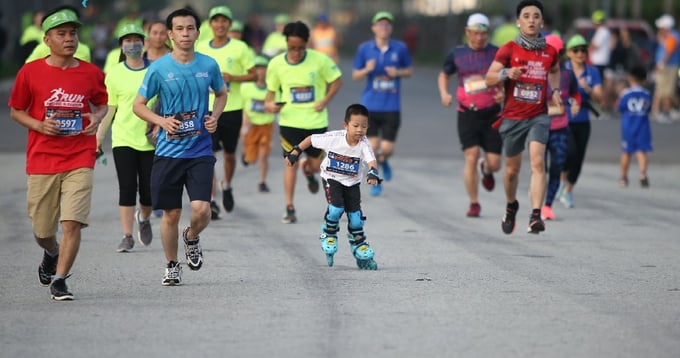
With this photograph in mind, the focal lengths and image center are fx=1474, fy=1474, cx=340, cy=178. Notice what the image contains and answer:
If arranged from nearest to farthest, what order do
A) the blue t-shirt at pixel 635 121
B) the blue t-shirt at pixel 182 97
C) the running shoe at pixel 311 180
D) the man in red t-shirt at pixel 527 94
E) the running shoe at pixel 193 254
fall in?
the blue t-shirt at pixel 182 97 < the running shoe at pixel 193 254 < the man in red t-shirt at pixel 527 94 < the running shoe at pixel 311 180 < the blue t-shirt at pixel 635 121

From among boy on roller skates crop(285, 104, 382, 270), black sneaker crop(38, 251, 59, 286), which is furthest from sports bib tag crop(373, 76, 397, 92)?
black sneaker crop(38, 251, 59, 286)

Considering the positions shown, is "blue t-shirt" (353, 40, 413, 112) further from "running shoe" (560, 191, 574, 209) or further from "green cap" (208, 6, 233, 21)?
"green cap" (208, 6, 233, 21)

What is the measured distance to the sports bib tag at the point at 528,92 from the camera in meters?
12.6

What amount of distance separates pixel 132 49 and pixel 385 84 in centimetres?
553

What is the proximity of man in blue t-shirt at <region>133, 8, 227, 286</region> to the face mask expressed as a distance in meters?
1.79

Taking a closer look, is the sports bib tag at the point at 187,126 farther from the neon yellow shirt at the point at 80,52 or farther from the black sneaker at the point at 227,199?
the black sneaker at the point at 227,199

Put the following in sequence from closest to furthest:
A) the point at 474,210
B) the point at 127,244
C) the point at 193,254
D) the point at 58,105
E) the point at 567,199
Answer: the point at 58,105, the point at 193,254, the point at 127,244, the point at 474,210, the point at 567,199

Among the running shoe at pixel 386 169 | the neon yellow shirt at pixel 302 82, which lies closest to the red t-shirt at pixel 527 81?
the neon yellow shirt at pixel 302 82

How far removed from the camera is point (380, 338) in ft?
25.8

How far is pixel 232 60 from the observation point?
1435 centimetres

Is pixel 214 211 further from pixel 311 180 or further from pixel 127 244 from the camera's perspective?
pixel 127 244

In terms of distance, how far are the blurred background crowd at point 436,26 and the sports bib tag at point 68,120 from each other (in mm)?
942

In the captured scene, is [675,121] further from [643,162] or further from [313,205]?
[313,205]

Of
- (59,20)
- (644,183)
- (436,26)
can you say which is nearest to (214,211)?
(59,20)
